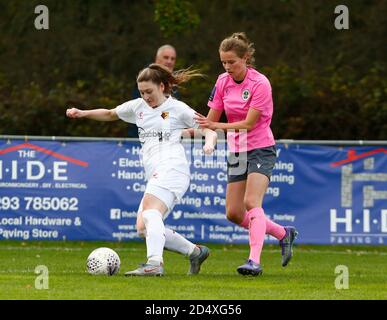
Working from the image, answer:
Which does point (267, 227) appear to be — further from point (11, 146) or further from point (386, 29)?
point (386, 29)

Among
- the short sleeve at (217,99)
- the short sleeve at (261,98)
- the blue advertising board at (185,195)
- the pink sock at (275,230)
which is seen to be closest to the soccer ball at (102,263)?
the pink sock at (275,230)

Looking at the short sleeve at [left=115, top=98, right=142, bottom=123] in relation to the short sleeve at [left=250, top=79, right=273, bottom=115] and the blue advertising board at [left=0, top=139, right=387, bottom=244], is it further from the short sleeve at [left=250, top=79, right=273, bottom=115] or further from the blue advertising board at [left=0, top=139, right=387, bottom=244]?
the blue advertising board at [left=0, top=139, right=387, bottom=244]

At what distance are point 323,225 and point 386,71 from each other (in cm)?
647

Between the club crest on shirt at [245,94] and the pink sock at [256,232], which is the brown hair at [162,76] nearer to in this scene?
the club crest on shirt at [245,94]

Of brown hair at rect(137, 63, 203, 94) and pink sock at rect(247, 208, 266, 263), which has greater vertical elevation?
brown hair at rect(137, 63, 203, 94)

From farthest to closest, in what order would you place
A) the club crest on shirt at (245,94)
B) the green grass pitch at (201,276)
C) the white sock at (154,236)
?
1. the club crest on shirt at (245,94)
2. the white sock at (154,236)
3. the green grass pitch at (201,276)

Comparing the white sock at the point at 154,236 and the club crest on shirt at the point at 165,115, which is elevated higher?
the club crest on shirt at the point at 165,115

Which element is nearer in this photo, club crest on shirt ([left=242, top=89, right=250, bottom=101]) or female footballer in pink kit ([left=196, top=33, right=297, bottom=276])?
female footballer in pink kit ([left=196, top=33, right=297, bottom=276])

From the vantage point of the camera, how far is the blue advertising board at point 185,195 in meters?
14.4

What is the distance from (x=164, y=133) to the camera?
33.8 ft

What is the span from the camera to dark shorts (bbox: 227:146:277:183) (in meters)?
10.6

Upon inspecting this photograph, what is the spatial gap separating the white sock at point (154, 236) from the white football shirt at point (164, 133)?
506mm

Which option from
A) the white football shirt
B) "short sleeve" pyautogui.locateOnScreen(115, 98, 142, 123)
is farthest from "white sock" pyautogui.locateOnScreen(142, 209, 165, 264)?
"short sleeve" pyautogui.locateOnScreen(115, 98, 142, 123)

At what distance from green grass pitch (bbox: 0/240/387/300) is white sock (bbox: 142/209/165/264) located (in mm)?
246
